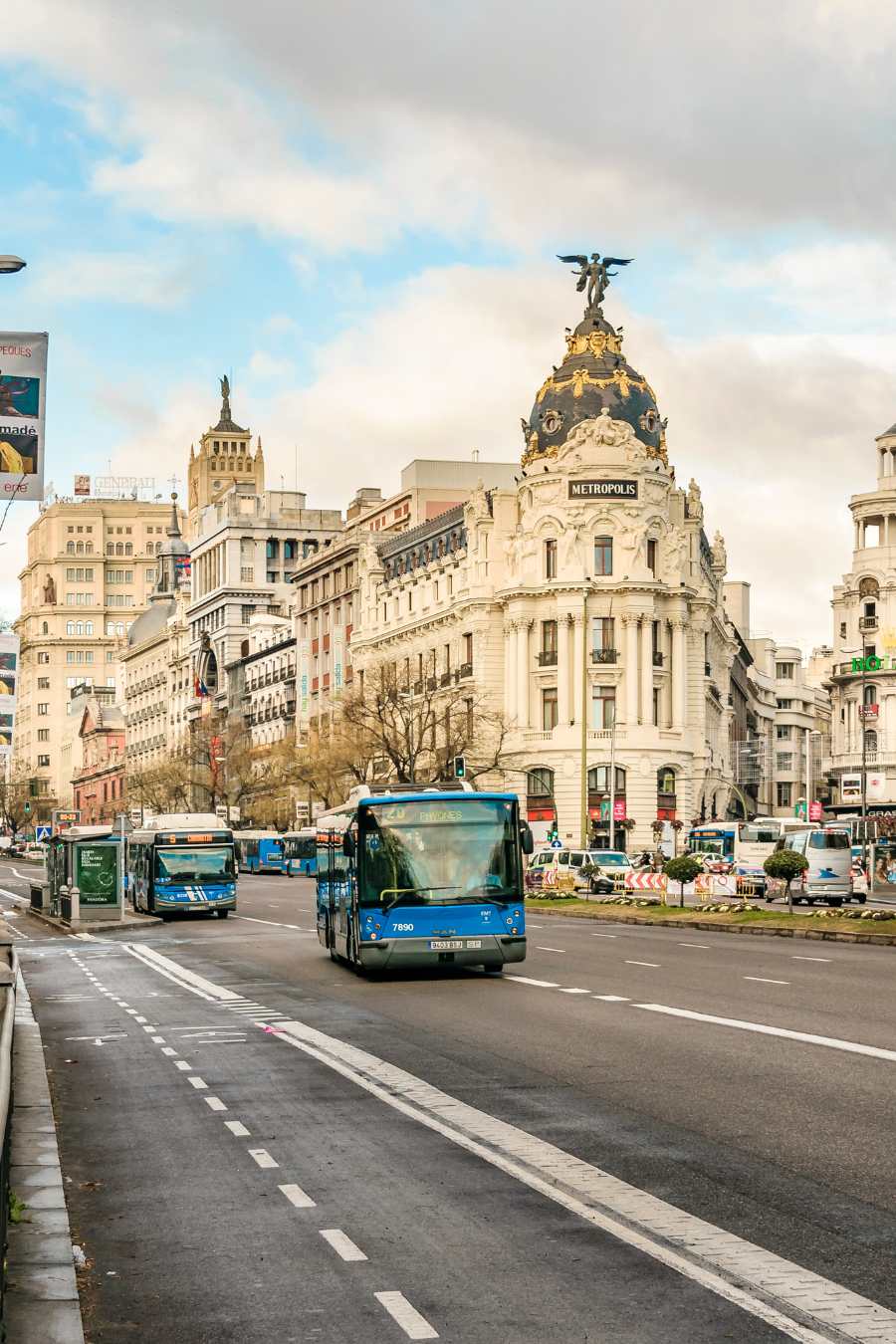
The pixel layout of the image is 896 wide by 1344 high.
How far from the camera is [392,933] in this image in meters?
27.0

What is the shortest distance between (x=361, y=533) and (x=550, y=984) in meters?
94.2

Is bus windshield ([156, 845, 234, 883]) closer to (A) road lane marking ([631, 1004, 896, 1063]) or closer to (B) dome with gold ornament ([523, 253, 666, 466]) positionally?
(A) road lane marking ([631, 1004, 896, 1063])

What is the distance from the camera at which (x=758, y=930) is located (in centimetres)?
4031

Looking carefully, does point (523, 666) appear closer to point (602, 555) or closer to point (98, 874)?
point (602, 555)

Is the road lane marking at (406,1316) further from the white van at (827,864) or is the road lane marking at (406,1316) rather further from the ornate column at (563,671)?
the ornate column at (563,671)

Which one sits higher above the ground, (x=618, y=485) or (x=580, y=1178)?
(x=618, y=485)

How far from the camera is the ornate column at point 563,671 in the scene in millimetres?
94456

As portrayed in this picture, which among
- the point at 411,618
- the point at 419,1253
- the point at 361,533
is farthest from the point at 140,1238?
the point at 361,533

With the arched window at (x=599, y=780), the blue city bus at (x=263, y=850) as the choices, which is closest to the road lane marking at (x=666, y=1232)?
the arched window at (x=599, y=780)

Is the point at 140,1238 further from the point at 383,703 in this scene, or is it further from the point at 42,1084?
the point at 383,703

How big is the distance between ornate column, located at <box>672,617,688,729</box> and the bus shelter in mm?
45620

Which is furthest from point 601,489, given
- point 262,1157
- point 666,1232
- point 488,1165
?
point 666,1232

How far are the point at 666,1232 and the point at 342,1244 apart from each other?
1.61 meters

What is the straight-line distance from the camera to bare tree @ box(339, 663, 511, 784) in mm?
89125
